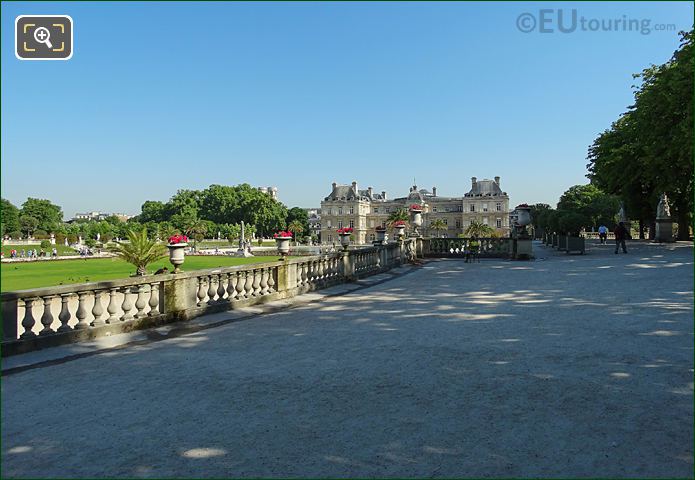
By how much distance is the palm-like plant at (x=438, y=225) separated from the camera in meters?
133

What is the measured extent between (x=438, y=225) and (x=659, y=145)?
10716 centimetres

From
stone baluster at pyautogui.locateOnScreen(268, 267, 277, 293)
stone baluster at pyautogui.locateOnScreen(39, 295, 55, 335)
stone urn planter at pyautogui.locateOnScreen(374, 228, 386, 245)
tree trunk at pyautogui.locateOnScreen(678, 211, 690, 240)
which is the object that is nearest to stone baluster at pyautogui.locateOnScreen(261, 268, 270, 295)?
stone baluster at pyautogui.locateOnScreen(268, 267, 277, 293)

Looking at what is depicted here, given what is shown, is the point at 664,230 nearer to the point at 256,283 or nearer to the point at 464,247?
the point at 464,247

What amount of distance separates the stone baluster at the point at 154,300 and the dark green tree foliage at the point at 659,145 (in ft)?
78.7

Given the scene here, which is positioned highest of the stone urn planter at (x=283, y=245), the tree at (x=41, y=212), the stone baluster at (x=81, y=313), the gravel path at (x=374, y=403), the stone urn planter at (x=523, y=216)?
the tree at (x=41, y=212)

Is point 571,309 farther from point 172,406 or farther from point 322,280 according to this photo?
point 172,406

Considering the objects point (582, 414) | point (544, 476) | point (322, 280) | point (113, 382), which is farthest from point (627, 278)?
point (113, 382)

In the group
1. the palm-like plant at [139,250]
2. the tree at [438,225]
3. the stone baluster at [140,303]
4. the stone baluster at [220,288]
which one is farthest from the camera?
the tree at [438,225]

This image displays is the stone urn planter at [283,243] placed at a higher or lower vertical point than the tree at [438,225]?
lower

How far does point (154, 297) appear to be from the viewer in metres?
9.77

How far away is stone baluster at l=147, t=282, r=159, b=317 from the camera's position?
9.65 meters

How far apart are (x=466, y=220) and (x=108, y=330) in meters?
135

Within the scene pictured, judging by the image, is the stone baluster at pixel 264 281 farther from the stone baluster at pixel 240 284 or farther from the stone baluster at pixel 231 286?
the stone baluster at pixel 231 286

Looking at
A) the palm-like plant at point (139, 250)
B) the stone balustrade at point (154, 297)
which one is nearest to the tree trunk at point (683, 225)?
the stone balustrade at point (154, 297)
